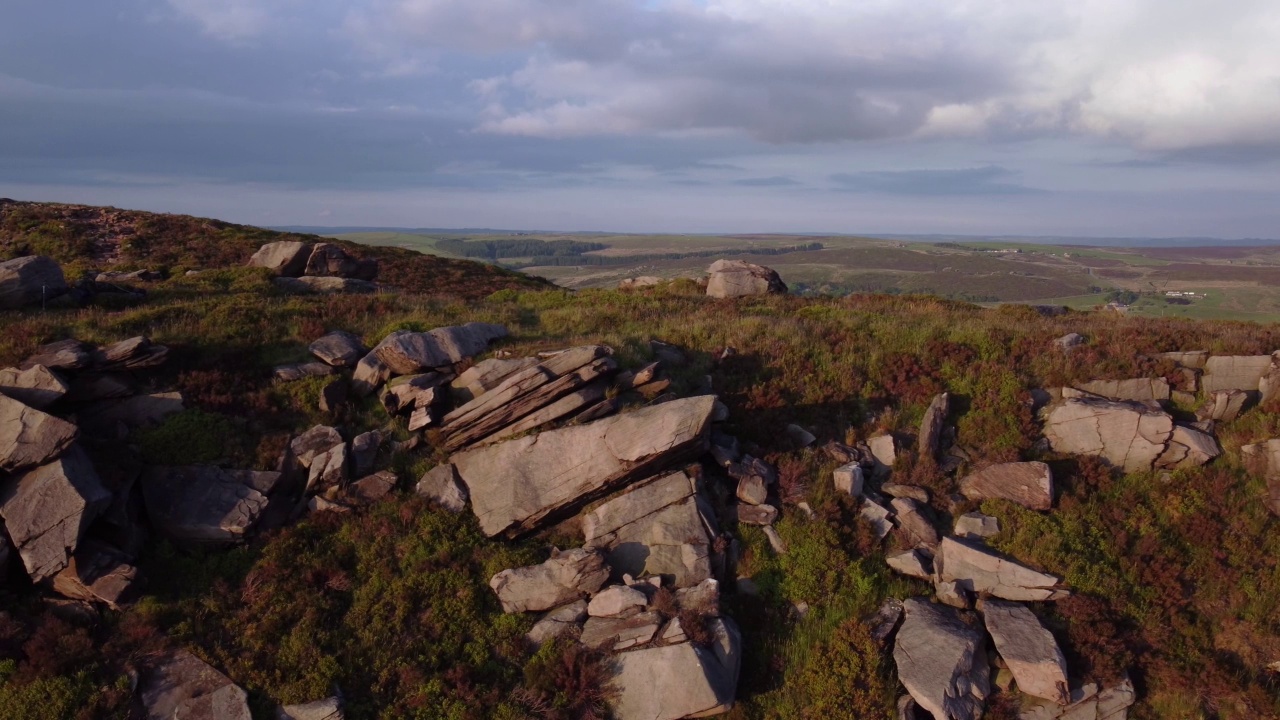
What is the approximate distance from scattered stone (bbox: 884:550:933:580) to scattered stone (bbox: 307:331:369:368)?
42.1 feet

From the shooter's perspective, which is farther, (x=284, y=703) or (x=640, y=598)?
(x=640, y=598)

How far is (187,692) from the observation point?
9711mm

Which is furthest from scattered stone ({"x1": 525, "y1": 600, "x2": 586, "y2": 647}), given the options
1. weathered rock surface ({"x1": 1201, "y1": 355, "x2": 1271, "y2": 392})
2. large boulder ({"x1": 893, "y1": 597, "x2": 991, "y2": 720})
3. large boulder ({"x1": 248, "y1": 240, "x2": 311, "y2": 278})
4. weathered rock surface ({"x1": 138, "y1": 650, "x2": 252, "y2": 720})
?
large boulder ({"x1": 248, "y1": 240, "x2": 311, "y2": 278})

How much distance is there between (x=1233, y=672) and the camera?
10.3 metres

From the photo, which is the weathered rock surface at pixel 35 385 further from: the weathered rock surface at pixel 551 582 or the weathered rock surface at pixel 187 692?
the weathered rock surface at pixel 551 582

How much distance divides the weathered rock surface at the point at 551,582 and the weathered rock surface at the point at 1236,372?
1463cm

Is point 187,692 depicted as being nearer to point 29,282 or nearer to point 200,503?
point 200,503

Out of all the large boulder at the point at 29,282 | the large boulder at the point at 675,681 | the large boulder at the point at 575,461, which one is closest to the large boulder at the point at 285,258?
the large boulder at the point at 29,282

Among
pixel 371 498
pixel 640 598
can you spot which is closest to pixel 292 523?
pixel 371 498

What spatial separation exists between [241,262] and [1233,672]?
45001 mm

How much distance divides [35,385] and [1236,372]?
1002 inches

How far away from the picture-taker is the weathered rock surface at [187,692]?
9.49m

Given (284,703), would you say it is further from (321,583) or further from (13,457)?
(13,457)

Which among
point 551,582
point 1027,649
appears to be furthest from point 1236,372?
point 551,582
